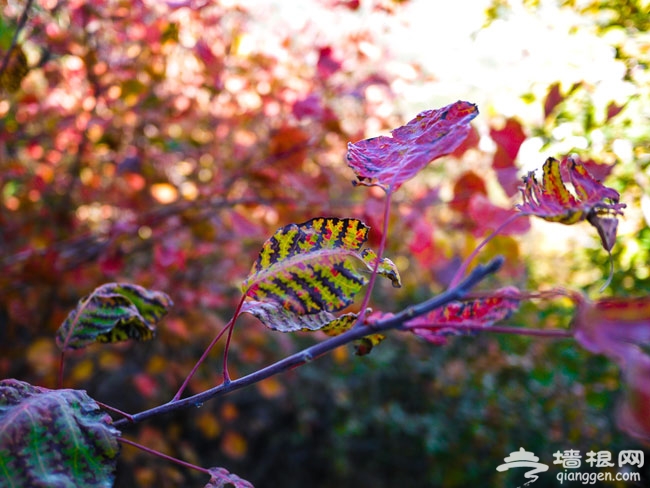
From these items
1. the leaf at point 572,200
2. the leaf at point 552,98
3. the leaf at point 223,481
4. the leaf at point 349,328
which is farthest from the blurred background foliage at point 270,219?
the leaf at point 223,481

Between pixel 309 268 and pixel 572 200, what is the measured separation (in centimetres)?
24

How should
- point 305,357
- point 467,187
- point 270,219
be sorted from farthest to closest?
1. point 270,219
2. point 467,187
3. point 305,357

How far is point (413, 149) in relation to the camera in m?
0.49

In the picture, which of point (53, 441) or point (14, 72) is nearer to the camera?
point (53, 441)

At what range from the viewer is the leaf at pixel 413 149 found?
0.48 metres

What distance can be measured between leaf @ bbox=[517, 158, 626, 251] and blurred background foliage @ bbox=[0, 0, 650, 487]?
0.34m

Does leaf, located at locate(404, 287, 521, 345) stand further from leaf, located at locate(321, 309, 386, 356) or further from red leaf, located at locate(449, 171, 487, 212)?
red leaf, located at locate(449, 171, 487, 212)

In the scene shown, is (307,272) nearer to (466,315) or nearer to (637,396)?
(466,315)

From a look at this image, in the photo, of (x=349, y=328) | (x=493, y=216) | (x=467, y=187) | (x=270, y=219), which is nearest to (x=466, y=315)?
(x=349, y=328)

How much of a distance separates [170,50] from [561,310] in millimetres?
1696

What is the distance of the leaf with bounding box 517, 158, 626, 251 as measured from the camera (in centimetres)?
46

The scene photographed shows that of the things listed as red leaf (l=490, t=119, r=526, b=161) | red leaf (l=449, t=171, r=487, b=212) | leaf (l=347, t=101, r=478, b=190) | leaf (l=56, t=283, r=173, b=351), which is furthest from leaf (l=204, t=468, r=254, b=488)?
red leaf (l=449, t=171, r=487, b=212)

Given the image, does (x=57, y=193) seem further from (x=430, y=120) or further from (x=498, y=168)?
(x=430, y=120)

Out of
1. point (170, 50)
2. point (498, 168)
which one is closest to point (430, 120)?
point (498, 168)
